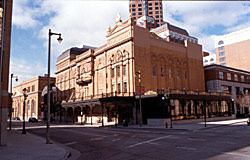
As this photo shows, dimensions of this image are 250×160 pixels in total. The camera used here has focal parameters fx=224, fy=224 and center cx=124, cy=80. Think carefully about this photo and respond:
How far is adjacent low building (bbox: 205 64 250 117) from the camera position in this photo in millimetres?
58781

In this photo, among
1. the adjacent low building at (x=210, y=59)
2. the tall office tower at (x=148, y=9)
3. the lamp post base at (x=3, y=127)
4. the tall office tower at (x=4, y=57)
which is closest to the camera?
the lamp post base at (x=3, y=127)

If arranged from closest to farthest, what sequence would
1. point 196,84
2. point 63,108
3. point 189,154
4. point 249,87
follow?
point 189,154, point 196,84, point 63,108, point 249,87

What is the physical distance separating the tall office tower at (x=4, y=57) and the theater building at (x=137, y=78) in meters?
20.7

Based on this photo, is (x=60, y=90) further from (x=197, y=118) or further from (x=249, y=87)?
(x=249, y=87)

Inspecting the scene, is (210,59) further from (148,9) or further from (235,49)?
(148,9)

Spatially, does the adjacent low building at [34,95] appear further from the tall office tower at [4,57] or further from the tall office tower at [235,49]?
the tall office tower at [235,49]

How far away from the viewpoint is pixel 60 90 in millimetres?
71188

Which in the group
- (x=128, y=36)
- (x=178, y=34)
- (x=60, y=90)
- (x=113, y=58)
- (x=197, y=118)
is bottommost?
(x=197, y=118)

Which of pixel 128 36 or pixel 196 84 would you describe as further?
pixel 196 84

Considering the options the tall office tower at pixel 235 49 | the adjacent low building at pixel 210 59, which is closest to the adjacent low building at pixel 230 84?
the tall office tower at pixel 235 49

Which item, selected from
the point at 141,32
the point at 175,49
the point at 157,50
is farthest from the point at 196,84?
the point at 141,32

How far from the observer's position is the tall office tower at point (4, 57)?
1715 centimetres

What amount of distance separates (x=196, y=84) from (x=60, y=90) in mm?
41287

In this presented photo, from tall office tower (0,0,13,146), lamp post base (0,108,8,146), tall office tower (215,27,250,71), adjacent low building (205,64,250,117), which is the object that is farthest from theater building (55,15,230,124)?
tall office tower (215,27,250,71)
